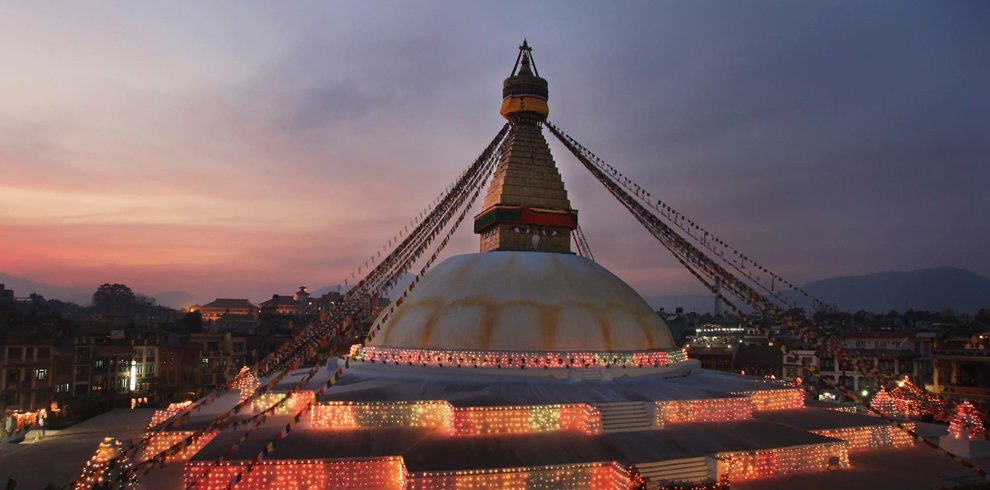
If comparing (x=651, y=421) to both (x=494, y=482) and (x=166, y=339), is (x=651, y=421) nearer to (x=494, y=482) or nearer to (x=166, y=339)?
(x=494, y=482)

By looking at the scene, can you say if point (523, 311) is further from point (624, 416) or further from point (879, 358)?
point (879, 358)

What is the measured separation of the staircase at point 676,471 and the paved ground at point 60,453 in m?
10.6

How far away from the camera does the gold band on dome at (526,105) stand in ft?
52.7

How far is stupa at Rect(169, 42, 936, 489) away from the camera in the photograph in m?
8.96

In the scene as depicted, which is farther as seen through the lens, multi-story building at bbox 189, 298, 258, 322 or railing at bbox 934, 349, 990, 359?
multi-story building at bbox 189, 298, 258, 322

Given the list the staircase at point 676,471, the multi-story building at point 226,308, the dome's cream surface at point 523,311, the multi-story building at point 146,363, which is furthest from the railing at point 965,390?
the multi-story building at point 226,308

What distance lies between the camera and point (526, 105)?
16078 mm

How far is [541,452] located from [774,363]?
23.8 meters

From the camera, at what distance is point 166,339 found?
31047 millimetres

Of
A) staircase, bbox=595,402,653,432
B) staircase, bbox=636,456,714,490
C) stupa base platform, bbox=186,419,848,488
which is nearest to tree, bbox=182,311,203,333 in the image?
stupa base platform, bbox=186,419,848,488

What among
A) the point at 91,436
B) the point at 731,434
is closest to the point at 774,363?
the point at 731,434

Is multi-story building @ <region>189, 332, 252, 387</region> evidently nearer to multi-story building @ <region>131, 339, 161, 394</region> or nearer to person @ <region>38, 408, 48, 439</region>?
multi-story building @ <region>131, 339, 161, 394</region>

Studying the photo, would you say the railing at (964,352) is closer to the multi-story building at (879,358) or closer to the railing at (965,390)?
the railing at (965,390)

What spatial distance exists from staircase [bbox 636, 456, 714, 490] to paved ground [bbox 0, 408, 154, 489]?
10567mm
